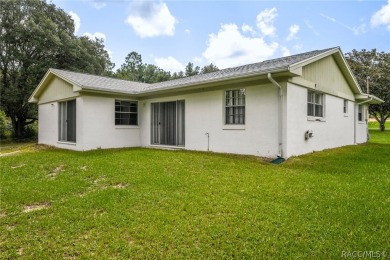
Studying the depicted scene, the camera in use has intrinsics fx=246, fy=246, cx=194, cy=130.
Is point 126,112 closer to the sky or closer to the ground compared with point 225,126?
closer to the sky

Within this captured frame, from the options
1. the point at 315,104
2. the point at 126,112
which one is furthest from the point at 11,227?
the point at 315,104

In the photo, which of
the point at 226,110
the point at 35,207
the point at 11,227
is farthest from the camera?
the point at 226,110

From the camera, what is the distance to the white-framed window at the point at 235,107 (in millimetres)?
8617

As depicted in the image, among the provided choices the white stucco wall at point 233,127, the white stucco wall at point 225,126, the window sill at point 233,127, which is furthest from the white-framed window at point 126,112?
the window sill at point 233,127

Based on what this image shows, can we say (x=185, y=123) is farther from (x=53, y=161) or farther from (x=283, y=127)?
(x=53, y=161)

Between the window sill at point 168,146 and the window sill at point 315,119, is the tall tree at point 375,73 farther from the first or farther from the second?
the window sill at point 168,146

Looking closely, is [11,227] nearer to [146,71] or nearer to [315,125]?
[315,125]

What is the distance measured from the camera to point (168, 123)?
36.2 feet

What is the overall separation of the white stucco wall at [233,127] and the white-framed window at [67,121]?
4.03 m

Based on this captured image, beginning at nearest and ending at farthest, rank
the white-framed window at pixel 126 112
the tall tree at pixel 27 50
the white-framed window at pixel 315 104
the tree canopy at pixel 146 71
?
the white-framed window at pixel 315 104
the white-framed window at pixel 126 112
the tall tree at pixel 27 50
the tree canopy at pixel 146 71

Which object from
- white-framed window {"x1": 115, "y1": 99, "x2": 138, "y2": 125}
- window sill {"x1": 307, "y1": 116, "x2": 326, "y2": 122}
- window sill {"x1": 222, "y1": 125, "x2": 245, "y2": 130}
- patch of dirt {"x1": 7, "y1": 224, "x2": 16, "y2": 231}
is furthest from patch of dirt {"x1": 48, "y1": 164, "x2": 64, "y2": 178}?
window sill {"x1": 307, "y1": 116, "x2": 326, "y2": 122}

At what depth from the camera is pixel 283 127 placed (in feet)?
24.5

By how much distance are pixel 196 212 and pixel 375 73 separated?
98.5ft

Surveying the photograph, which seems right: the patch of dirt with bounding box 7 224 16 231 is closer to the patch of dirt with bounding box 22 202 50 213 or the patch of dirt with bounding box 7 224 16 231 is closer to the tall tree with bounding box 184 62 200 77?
the patch of dirt with bounding box 22 202 50 213
